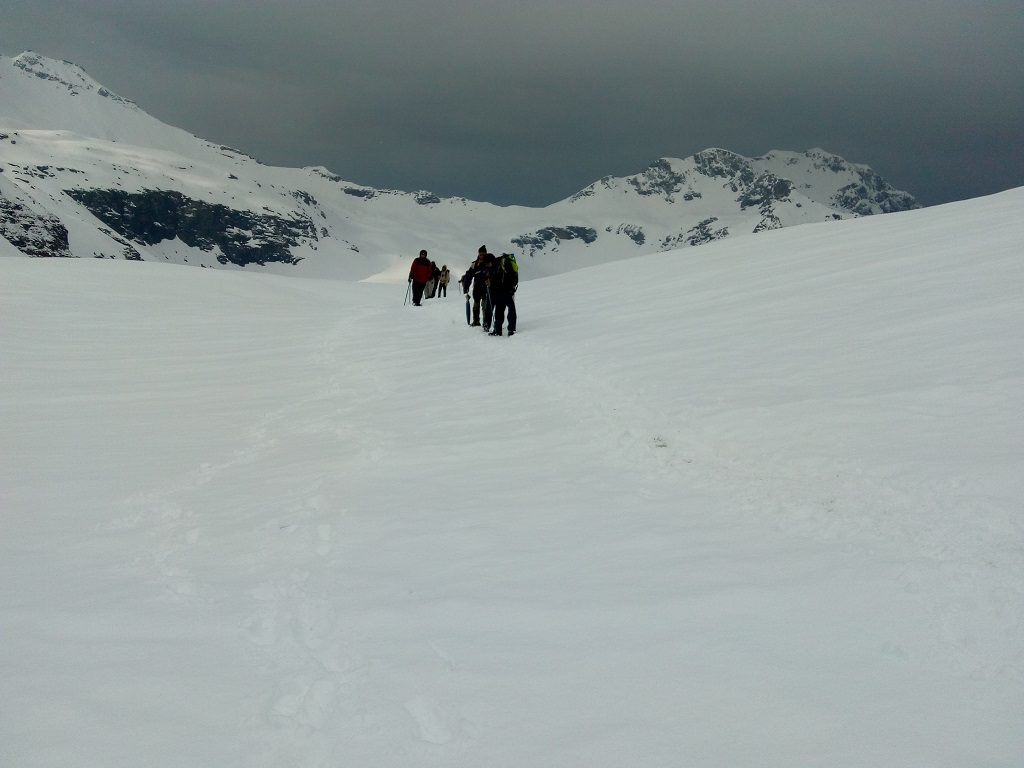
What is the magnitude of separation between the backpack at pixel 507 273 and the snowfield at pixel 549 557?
3.80 metres

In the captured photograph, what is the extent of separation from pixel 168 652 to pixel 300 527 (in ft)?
5.80

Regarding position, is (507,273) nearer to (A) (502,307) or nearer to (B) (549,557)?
(A) (502,307)

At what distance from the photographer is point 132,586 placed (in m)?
4.53

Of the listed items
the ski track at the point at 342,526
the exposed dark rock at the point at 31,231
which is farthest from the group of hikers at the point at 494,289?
the exposed dark rock at the point at 31,231

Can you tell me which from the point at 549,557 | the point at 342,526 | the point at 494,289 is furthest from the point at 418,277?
the point at 549,557

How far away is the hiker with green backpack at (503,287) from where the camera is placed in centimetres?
1448

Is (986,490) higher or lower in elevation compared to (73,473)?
higher

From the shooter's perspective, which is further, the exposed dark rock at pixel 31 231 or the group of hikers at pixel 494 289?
the exposed dark rock at pixel 31 231

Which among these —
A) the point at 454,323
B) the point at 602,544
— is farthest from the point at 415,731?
the point at 454,323

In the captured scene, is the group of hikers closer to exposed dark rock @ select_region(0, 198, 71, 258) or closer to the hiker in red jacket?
the hiker in red jacket

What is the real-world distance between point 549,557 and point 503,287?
10498 millimetres

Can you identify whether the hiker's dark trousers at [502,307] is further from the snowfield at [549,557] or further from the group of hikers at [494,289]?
the snowfield at [549,557]

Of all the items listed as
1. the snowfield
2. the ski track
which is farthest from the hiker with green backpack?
the snowfield

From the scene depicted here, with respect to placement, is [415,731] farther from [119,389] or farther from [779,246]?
[779,246]
